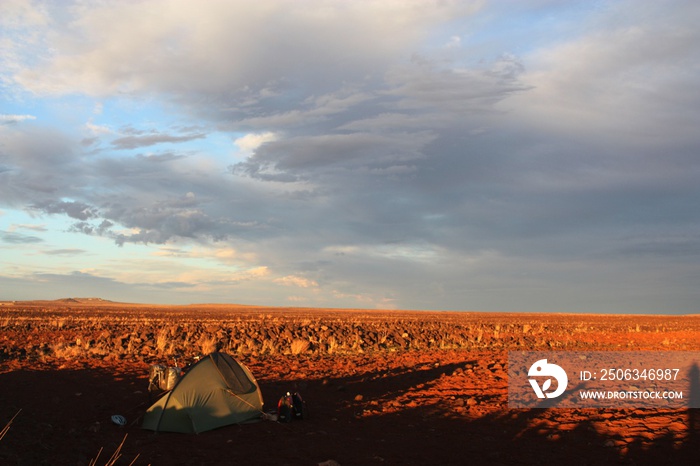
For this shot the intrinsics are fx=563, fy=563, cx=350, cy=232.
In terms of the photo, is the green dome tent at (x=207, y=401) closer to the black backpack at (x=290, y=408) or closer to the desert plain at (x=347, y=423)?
the desert plain at (x=347, y=423)

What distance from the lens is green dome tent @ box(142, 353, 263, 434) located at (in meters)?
12.4

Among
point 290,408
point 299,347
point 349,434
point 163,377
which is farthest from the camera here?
point 299,347

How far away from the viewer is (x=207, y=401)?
42.0 ft

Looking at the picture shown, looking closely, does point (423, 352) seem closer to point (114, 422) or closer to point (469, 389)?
point (469, 389)

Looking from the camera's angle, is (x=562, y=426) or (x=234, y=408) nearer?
(x=562, y=426)

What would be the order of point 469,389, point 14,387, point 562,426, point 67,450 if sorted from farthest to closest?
point 469,389
point 14,387
point 562,426
point 67,450

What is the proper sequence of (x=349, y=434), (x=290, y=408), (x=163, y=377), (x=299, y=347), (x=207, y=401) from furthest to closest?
(x=299, y=347), (x=163, y=377), (x=290, y=408), (x=207, y=401), (x=349, y=434)

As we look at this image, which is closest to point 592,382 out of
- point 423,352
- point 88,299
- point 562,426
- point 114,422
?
point 562,426

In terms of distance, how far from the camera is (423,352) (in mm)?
25547

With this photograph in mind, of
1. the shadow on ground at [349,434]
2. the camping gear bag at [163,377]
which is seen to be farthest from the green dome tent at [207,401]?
the camping gear bag at [163,377]

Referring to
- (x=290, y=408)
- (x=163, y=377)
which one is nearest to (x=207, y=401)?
(x=163, y=377)

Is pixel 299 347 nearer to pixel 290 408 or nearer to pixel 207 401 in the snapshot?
pixel 290 408

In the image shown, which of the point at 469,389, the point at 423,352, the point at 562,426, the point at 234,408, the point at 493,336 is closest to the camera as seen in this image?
the point at 562,426

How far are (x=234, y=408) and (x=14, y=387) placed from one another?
637 centimetres
